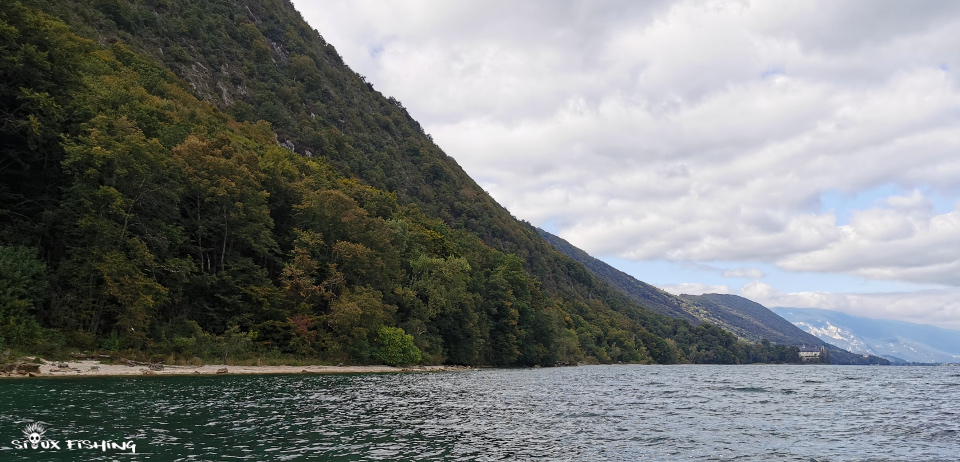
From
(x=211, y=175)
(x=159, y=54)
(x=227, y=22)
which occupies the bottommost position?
(x=211, y=175)

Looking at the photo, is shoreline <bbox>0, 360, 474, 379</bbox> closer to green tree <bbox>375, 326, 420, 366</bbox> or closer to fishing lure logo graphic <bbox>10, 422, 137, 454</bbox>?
green tree <bbox>375, 326, 420, 366</bbox>

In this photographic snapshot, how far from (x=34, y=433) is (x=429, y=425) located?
53.6 ft

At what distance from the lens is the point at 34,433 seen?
826 inches

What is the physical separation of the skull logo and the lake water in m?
0.25

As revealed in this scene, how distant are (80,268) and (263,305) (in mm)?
21473

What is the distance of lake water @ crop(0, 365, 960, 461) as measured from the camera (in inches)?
855

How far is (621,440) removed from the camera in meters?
26.3

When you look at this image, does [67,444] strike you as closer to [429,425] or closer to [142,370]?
[429,425]

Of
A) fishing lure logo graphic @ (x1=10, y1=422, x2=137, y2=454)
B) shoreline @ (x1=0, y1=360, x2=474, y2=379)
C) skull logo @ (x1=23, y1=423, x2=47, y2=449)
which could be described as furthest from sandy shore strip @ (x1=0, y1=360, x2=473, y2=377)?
fishing lure logo graphic @ (x1=10, y1=422, x2=137, y2=454)

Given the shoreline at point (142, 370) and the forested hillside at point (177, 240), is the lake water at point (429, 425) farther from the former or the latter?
the forested hillside at point (177, 240)

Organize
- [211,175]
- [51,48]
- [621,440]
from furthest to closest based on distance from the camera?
[211,175] → [51,48] → [621,440]

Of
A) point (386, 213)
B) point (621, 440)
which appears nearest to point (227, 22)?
point (386, 213)

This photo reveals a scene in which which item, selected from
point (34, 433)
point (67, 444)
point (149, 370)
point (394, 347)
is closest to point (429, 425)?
point (67, 444)

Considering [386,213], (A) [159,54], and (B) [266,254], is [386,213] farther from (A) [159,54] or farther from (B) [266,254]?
(A) [159,54]
